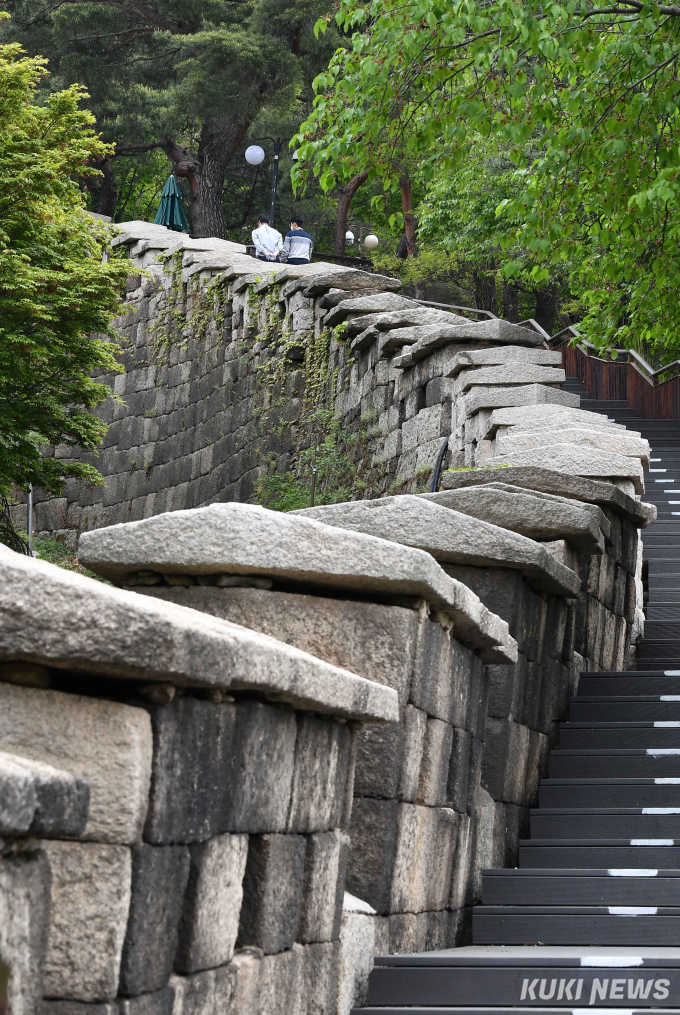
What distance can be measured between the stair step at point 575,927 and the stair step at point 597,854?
27.8 inches

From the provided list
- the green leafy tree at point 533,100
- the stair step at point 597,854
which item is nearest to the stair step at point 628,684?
the stair step at point 597,854

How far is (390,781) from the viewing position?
423 cm

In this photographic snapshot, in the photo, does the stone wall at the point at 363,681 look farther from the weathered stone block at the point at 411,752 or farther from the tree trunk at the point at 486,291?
the tree trunk at the point at 486,291

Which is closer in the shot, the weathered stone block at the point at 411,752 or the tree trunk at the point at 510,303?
the weathered stone block at the point at 411,752

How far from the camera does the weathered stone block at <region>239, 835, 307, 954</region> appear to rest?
3.08 meters

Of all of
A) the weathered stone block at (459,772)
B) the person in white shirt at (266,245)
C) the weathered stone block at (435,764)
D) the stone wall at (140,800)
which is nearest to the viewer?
the stone wall at (140,800)

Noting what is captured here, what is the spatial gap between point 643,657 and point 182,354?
11.8m

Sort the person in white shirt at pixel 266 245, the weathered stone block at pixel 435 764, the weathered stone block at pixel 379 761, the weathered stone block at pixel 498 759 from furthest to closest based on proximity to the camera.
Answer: the person in white shirt at pixel 266 245 < the weathered stone block at pixel 498 759 < the weathered stone block at pixel 435 764 < the weathered stone block at pixel 379 761

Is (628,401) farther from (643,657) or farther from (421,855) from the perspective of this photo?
(421,855)

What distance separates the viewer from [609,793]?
700 cm

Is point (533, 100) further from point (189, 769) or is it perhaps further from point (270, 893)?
point (189, 769)

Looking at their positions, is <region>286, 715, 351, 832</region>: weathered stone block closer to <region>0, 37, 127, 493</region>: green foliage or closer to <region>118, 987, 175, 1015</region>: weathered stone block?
<region>118, 987, 175, 1015</region>: weathered stone block

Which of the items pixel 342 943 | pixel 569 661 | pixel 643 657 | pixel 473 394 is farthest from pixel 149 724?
pixel 473 394

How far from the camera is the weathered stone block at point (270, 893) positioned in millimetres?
3080
